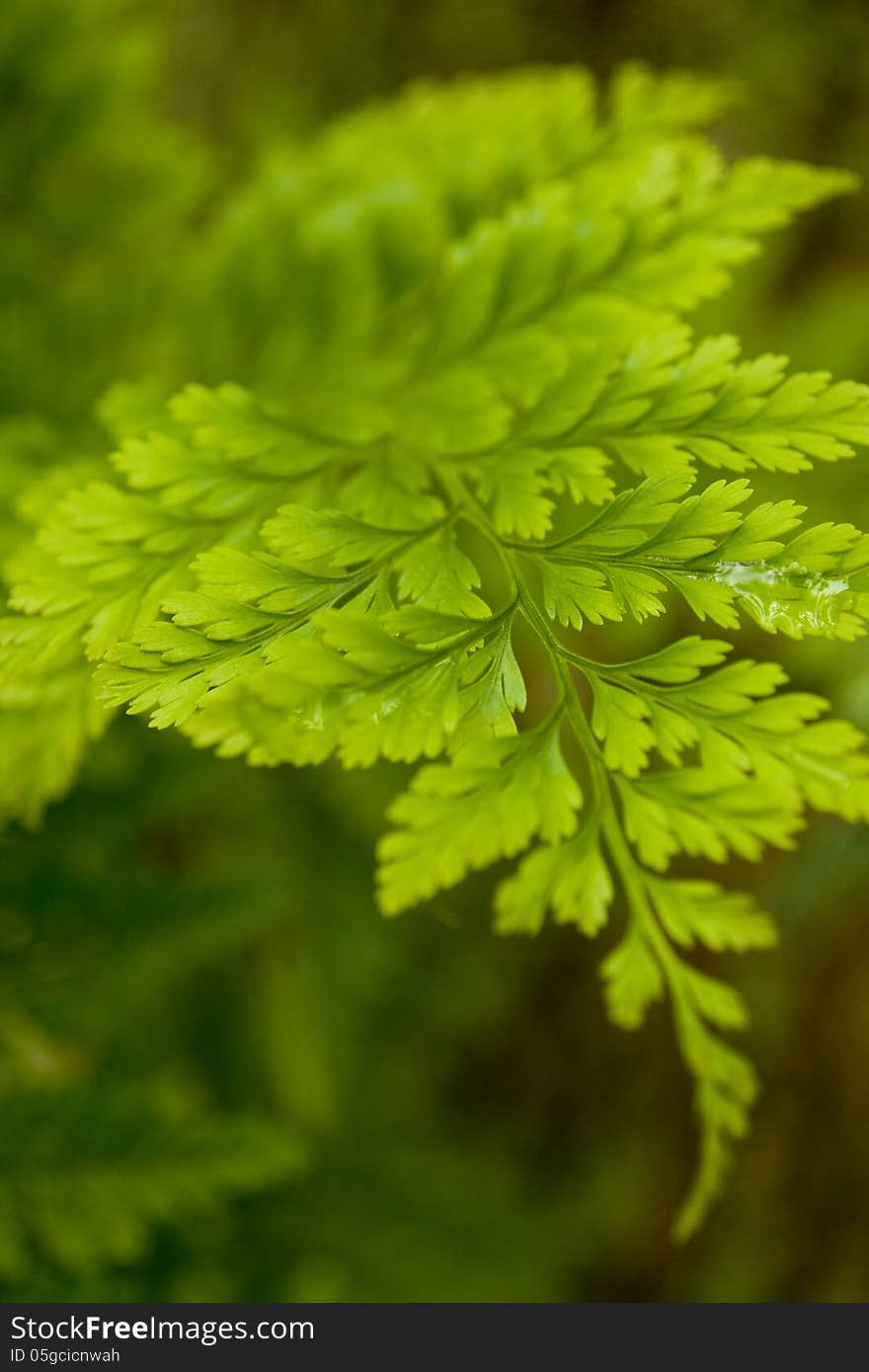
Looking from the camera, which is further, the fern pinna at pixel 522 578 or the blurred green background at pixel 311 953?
the blurred green background at pixel 311 953

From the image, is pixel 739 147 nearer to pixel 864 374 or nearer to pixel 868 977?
pixel 864 374

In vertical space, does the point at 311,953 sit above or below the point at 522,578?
below

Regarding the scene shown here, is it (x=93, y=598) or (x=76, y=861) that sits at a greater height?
(x=93, y=598)

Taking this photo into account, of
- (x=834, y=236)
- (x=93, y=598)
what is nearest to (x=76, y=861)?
(x=93, y=598)

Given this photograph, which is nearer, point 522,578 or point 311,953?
point 522,578
